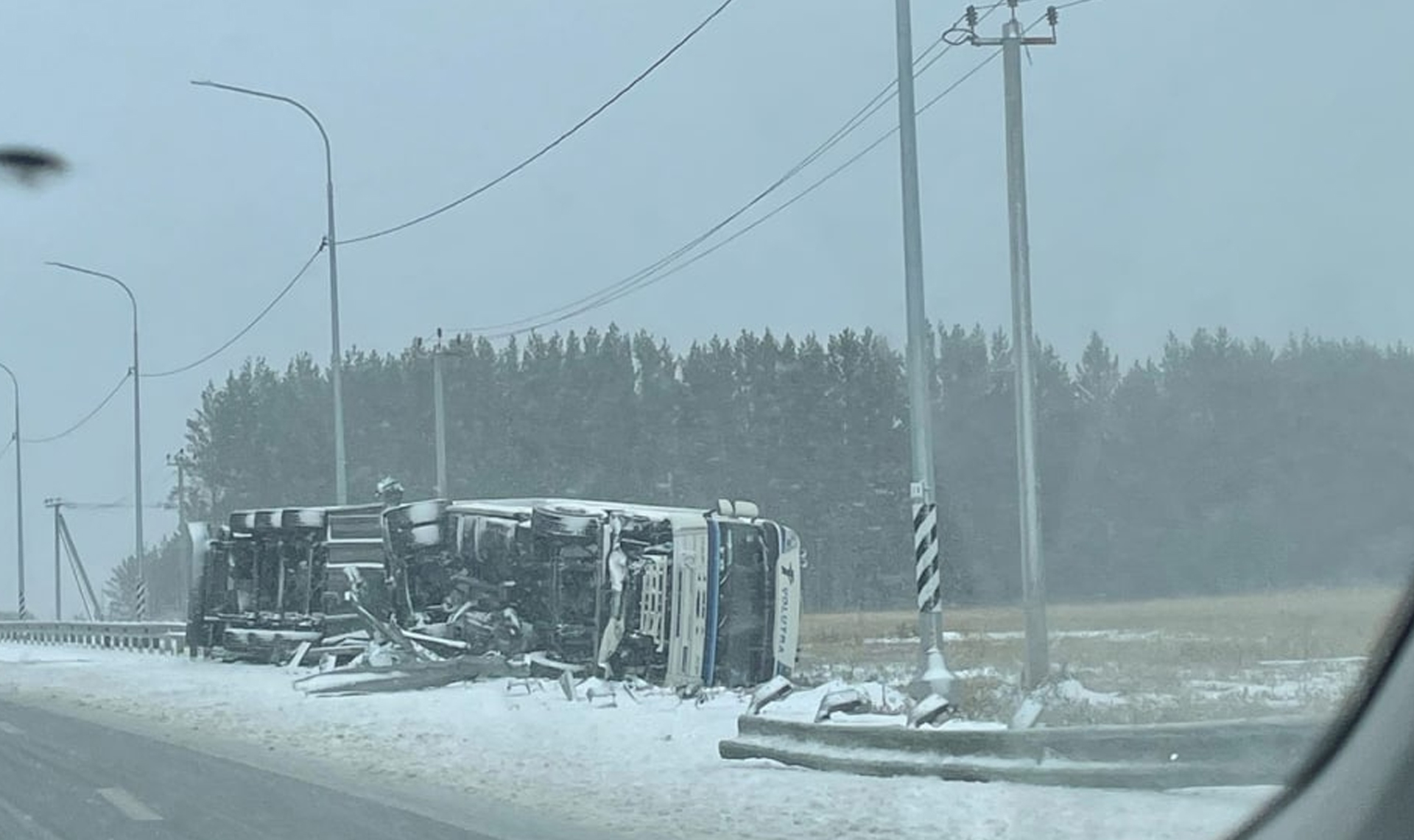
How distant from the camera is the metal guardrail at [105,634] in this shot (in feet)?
137

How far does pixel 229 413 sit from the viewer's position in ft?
238

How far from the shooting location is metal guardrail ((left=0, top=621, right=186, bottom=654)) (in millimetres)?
41625

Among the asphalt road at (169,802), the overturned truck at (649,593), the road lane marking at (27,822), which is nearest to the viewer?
the road lane marking at (27,822)

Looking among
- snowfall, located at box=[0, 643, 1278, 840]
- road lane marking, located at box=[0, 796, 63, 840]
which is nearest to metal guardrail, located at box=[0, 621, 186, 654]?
snowfall, located at box=[0, 643, 1278, 840]

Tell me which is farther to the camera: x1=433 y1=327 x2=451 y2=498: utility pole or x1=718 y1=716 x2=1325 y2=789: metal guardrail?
x1=433 y1=327 x2=451 y2=498: utility pole

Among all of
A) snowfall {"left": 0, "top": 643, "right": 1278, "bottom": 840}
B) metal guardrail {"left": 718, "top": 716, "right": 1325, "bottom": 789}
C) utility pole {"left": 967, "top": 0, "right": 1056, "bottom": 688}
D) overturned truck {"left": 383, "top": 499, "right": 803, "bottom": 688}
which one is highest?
utility pole {"left": 967, "top": 0, "right": 1056, "bottom": 688}

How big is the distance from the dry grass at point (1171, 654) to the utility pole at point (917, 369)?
1049 mm

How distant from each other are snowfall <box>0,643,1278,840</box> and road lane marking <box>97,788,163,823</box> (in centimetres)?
169

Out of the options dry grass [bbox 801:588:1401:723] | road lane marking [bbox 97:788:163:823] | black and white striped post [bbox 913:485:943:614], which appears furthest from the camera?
black and white striped post [bbox 913:485:943:614]

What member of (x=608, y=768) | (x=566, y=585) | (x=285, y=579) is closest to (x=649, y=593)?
(x=566, y=585)

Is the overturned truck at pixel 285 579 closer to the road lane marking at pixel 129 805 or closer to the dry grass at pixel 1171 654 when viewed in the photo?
the dry grass at pixel 1171 654

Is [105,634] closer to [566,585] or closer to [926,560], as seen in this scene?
[566,585]

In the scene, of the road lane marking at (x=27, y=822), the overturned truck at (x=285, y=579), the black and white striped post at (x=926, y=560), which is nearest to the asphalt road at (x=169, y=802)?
the road lane marking at (x=27, y=822)

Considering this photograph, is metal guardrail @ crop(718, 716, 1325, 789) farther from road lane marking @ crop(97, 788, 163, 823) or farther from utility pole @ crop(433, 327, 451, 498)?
utility pole @ crop(433, 327, 451, 498)
